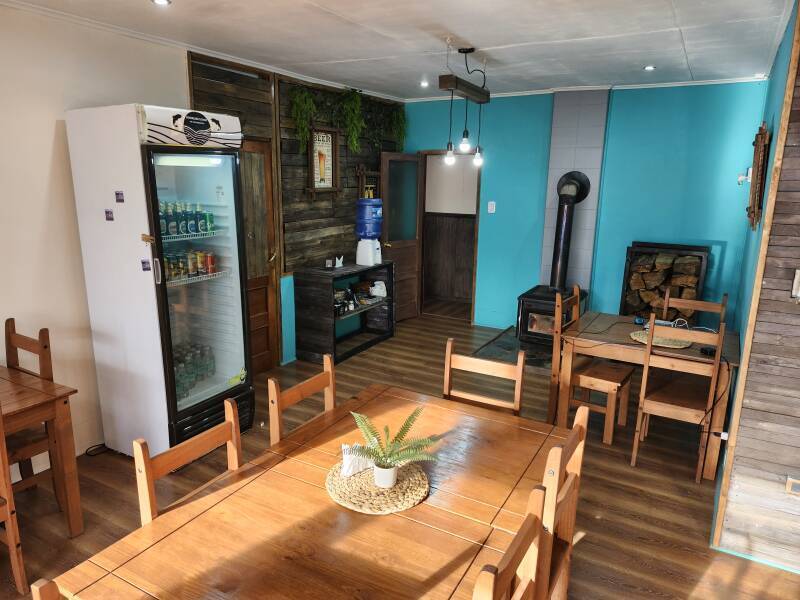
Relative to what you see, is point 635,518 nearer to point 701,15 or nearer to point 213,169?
point 701,15

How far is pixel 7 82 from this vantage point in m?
2.84

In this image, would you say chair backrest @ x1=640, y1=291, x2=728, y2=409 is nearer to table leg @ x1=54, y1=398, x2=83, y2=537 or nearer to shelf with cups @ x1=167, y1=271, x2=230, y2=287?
shelf with cups @ x1=167, y1=271, x2=230, y2=287

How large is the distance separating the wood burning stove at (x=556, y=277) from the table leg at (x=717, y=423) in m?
2.14

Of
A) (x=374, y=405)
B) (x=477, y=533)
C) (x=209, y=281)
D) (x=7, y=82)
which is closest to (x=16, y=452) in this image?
(x=209, y=281)

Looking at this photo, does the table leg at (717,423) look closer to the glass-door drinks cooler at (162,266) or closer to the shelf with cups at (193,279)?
the glass-door drinks cooler at (162,266)

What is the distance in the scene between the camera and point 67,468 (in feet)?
Result: 8.46

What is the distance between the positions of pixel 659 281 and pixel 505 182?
194 centimetres

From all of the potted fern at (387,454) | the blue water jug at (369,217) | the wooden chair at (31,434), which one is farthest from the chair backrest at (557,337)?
the wooden chair at (31,434)

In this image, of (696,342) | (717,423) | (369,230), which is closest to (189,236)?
(369,230)

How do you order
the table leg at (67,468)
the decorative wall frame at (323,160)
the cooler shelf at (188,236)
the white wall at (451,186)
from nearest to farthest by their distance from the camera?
the table leg at (67,468) < the cooler shelf at (188,236) < the decorative wall frame at (323,160) < the white wall at (451,186)

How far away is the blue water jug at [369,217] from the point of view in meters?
5.64

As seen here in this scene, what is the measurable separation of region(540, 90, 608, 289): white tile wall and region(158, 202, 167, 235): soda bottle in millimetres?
3881

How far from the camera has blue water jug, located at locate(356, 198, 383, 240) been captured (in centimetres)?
564

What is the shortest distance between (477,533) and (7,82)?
3197mm
